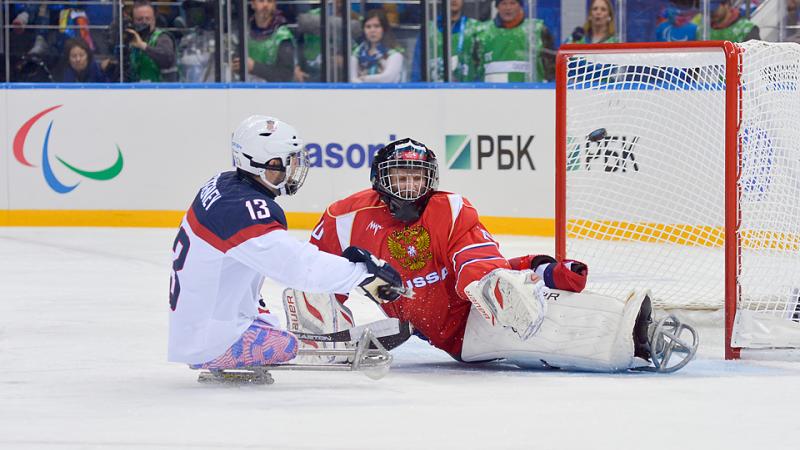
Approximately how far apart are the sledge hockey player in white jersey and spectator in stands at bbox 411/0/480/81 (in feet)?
19.0

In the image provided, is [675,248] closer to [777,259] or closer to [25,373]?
[777,259]

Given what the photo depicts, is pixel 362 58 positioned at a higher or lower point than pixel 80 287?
higher

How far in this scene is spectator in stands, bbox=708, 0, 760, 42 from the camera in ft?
30.7

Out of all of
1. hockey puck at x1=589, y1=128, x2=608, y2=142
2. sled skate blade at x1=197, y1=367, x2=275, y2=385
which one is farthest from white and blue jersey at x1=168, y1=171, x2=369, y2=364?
hockey puck at x1=589, y1=128, x2=608, y2=142

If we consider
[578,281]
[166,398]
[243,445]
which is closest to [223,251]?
[166,398]

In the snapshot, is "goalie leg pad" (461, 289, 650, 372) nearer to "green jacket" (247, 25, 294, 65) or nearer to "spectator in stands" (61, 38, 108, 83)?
"green jacket" (247, 25, 294, 65)

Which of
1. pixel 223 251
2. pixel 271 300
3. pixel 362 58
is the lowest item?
pixel 271 300

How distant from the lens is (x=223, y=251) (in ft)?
13.6

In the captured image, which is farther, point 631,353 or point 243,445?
point 631,353

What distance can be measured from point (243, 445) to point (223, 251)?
831mm

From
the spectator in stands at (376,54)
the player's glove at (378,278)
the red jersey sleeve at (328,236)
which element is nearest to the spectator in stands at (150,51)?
the spectator in stands at (376,54)

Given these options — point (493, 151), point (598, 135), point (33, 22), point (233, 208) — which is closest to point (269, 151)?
point (233, 208)

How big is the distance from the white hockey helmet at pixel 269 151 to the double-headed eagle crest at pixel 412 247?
536 mm

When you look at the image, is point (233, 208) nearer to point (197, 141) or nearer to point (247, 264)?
point (247, 264)
